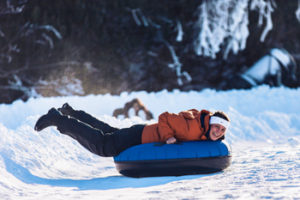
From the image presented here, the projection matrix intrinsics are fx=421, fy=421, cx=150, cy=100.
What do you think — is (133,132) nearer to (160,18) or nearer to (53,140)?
(53,140)

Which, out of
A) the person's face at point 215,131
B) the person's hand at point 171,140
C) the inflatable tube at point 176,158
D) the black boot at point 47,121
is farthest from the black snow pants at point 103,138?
the person's face at point 215,131

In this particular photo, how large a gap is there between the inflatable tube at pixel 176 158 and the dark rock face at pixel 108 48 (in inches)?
379

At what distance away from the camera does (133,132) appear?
444cm

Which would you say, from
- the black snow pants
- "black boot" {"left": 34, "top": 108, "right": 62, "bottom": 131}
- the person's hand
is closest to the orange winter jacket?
the person's hand

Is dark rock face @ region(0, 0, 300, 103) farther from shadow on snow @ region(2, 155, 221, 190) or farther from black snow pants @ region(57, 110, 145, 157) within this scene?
shadow on snow @ region(2, 155, 221, 190)

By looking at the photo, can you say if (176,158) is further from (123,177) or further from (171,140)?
(123,177)

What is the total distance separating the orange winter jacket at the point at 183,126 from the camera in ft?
13.3

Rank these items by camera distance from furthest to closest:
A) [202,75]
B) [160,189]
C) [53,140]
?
[202,75]
[53,140]
[160,189]

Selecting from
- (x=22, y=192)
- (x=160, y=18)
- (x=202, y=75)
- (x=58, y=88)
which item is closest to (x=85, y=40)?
(x=58, y=88)

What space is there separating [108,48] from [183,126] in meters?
10.2

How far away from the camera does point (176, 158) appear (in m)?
3.99

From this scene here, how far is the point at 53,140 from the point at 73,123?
98 cm

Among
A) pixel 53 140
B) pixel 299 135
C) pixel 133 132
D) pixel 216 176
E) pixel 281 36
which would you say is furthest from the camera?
pixel 281 36

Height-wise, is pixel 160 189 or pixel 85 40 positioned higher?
pixel 85 40
